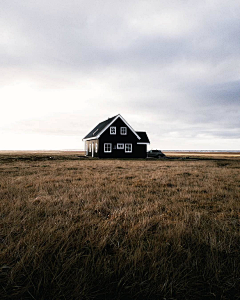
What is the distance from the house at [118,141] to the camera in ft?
101

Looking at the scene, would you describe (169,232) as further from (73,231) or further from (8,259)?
(8,259)

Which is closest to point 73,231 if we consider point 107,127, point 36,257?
point 36,257

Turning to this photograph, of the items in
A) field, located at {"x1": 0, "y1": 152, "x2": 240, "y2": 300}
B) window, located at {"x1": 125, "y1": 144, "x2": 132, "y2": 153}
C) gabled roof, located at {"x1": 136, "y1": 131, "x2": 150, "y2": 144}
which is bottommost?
field, located at {"x1": 0, "y1": 152, "x2": 240, "y2": 300}

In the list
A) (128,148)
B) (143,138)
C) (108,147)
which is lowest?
(128,148)

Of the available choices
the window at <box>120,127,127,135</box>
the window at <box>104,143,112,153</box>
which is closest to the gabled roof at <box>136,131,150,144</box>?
the window at <box>120,127,127,135</box>

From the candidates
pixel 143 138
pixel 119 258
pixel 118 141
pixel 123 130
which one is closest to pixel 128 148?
pixel 118 141

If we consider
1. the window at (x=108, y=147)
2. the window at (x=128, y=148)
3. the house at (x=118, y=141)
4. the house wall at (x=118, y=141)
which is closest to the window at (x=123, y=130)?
the house at (x=118, y=141)

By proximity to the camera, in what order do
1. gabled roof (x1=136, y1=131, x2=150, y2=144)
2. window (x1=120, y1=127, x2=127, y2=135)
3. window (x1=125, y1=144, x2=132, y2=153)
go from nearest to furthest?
1. window (x1=120, y1=127, x2=127, y2=135)
2. window (x1=125, y1=144, x2=132, y2=153)
3. gabled roof (x1=136, y1=131, x2=150, y2=144)

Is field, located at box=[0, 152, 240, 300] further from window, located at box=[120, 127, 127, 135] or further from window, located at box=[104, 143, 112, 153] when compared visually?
window, located at box=[120, 127, 127, 135]

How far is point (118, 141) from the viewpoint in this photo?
31578 mm

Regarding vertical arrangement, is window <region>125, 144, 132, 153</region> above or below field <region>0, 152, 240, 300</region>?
above

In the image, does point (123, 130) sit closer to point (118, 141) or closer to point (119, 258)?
point (118, 141)

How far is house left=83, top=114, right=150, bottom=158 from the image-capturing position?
30.8 meters

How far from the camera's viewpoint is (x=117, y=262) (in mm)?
2309
